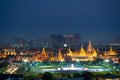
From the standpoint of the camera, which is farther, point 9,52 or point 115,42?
point 115,42

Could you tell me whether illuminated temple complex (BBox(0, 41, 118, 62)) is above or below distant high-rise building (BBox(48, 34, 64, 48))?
below

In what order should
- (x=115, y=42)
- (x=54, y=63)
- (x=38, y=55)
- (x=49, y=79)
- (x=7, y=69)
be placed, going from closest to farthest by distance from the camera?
(x=49, y=79)
(x=7, y=69)
(x=54, y=63)
(x=38, y=55)
(x=115, y=42)

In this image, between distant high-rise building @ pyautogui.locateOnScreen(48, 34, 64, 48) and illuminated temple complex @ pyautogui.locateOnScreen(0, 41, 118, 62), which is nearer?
illuminated temple complex @ pyautogui.locateOnScreen(0, 41, 118, 62)

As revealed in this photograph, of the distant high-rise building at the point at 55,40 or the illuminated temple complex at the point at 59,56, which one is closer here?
the illuminated temple complex at the point at 59,56

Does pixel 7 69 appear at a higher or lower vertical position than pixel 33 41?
lower

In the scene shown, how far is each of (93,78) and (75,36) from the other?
65.0 ft

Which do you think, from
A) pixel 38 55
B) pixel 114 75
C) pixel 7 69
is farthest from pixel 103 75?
pixel 38 55

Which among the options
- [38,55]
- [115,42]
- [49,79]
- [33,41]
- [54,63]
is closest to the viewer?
[49,79]

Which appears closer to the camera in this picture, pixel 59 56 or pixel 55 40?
pixel 59 56

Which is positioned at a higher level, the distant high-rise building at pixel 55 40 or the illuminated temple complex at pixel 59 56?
the distant high-rise building at pixel 55 40

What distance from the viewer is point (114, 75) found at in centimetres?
1098

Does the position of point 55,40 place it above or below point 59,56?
above

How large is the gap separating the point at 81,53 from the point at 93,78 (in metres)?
10.3

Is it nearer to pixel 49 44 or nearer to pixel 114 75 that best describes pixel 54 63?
pixel 114 75
